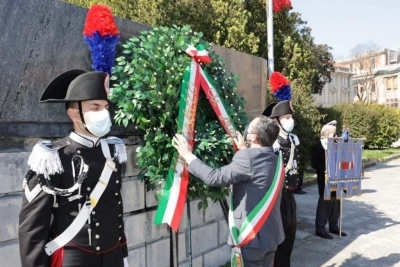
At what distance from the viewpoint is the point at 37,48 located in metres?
2.57

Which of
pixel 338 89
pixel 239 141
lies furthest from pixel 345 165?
pixel 338 89

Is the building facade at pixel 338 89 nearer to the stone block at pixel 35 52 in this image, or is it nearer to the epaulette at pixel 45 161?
the stone block at pixel 35 52

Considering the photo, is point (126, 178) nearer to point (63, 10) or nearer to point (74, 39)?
point (74, 39)

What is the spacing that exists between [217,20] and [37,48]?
951cm

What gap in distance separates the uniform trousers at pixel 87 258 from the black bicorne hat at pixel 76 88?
0.85 m

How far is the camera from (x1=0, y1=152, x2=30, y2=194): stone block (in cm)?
237

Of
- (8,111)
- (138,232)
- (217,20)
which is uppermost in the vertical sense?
(217,20)

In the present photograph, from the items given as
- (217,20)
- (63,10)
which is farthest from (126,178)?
(217,20)

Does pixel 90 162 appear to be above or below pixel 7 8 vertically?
below

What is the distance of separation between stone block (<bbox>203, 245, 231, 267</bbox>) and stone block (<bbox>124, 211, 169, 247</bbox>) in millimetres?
841

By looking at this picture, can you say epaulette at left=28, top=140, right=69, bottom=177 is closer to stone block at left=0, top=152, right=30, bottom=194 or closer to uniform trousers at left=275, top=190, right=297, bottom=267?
stone block at left=0, top=152, right=30, bottom=194

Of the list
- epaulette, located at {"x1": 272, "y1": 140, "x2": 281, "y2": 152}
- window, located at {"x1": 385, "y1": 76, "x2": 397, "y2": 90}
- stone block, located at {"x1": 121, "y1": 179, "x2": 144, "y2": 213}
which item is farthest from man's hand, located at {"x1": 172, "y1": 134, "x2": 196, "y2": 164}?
window, located at {"x1": 385, "y1": 76, "x2": 397, "y2": 90}

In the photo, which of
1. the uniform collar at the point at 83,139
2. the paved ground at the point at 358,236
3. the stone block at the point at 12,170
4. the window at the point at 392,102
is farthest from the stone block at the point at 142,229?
the window at the point at 392,102

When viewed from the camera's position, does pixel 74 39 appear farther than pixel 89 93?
Yes
